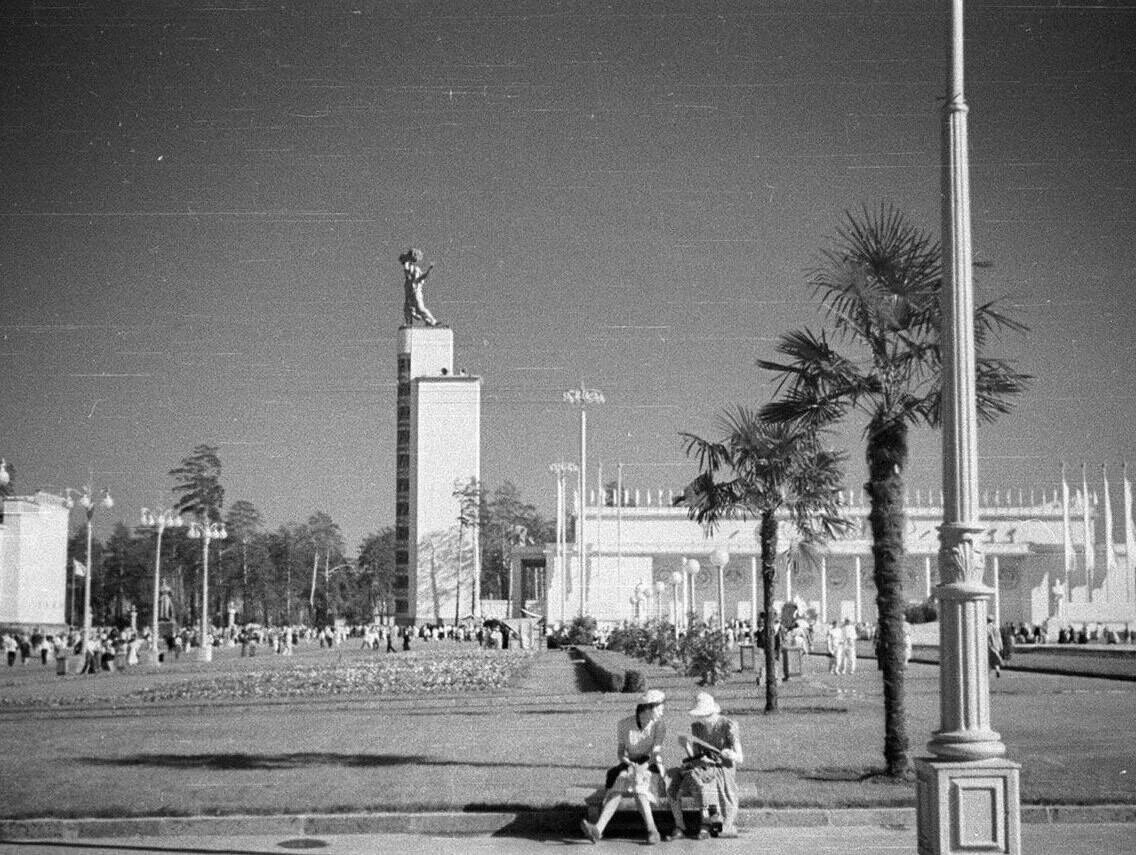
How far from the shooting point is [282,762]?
17.8 meters

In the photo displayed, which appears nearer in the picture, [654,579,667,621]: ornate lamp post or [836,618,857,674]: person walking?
[836,618,857,674]: person walking

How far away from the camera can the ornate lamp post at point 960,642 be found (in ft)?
31.0

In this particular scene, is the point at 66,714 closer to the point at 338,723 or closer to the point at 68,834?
the point at 338,723

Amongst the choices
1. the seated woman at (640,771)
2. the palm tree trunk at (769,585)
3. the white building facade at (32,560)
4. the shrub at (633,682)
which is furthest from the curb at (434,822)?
the white building facade at (32,560)

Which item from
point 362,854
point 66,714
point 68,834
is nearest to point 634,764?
point 362,854

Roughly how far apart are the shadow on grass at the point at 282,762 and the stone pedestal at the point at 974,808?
7752 mm

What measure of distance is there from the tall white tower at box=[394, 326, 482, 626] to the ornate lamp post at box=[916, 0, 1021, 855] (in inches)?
4221

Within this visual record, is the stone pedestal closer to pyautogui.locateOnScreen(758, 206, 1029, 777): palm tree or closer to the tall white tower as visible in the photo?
pyautogui.locateOnScreen(758, 206, 1029, 777): palm tree

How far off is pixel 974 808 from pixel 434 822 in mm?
5488

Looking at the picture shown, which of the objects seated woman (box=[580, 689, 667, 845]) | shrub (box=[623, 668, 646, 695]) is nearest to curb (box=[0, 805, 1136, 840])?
seated woman (box=[580, 689, 667, 845])

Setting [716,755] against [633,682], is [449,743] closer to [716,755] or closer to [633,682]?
[716,755]

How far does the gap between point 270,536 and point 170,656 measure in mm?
52655

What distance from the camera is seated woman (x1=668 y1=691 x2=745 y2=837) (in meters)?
12.6

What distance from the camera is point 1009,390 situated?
617 inches
